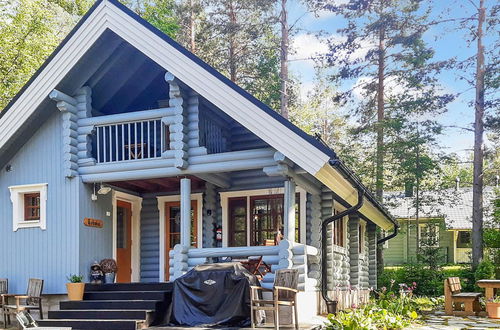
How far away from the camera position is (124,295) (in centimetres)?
936

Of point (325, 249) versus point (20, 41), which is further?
point (20, 41)

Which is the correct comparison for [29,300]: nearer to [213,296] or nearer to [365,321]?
[213,296]

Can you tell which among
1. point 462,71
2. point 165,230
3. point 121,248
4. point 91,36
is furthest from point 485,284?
point 462,71

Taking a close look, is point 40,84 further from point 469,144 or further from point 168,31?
point 469,144

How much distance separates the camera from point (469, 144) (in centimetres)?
2742

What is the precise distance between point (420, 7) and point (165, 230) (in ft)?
52.9

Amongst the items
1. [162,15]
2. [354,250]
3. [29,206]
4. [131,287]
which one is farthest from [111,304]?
[162,15]

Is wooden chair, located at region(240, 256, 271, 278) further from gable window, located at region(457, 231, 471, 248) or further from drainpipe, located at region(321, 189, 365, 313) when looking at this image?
gable window, located at region(457, 231, 471, 248)

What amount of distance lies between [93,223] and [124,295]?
188 centimetres

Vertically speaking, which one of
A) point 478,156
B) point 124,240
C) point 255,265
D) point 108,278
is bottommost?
point 108,278

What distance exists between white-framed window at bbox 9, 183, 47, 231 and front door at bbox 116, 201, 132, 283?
5.17 feet

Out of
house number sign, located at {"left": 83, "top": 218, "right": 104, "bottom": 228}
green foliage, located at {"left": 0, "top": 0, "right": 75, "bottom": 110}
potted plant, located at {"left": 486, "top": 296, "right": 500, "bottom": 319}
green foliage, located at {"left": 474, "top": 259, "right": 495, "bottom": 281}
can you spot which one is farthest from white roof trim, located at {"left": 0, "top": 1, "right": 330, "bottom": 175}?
green foliage, located at {"left": 0, "top": 0, "right": 75, "bottom": 110}

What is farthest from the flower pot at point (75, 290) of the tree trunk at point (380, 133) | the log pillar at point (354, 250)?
the tree trunk at point (380, 133)

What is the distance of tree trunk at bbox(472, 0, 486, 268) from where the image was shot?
1947cm
